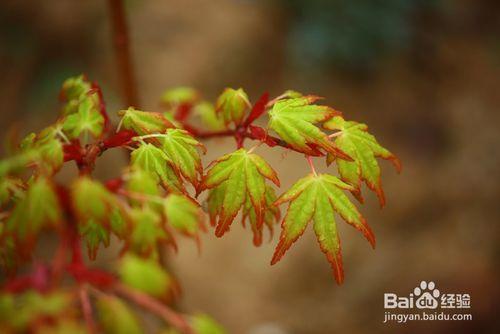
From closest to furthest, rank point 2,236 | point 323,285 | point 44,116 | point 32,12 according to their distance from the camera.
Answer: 1. point 2,236
2. point 323,285
3. point 44,116
4. point 32,12

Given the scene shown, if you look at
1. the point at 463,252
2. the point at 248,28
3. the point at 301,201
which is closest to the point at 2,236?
the point at 301,201

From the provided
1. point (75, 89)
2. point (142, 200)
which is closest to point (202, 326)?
point (142, 200)

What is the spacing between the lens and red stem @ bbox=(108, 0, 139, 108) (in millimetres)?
1583

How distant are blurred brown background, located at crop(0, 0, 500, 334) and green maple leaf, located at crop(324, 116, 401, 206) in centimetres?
166

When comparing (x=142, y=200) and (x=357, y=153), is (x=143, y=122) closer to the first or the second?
(x=142, y=200)

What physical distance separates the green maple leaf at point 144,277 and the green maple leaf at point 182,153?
31cm

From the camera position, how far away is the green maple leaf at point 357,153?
106 centimetres

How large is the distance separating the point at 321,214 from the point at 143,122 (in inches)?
17.7

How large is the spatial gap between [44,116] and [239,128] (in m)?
2.48

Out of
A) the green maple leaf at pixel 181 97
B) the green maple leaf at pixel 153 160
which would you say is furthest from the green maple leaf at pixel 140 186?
the green maple leaf at pixel 181 97

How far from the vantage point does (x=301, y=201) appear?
1.02m

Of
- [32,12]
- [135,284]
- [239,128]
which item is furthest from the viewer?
[32,12]

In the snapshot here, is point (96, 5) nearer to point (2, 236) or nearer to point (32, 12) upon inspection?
point (32, 12)

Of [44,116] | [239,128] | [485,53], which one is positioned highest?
[485,53]
